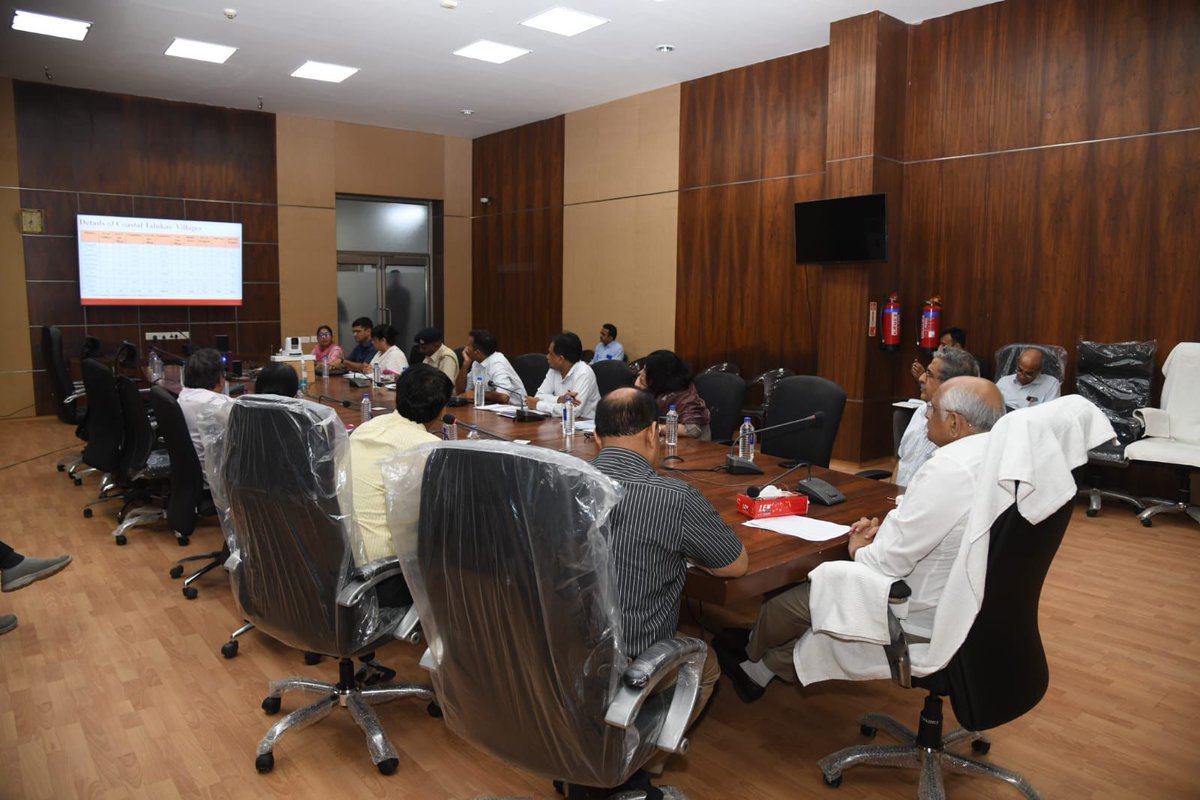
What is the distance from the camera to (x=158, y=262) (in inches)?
371

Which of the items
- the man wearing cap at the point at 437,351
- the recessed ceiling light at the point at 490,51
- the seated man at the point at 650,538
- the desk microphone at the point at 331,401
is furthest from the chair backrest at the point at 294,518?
the recessed ceiling light at the point at 490,51

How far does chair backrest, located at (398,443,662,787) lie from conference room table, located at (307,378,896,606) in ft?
1.57

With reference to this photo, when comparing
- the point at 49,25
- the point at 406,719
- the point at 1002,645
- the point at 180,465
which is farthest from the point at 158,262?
the point at 1002,645

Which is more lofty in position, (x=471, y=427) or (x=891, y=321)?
(x=891, y=321)

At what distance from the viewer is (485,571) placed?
5.53ft

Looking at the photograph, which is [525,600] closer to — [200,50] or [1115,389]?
[1115,389]

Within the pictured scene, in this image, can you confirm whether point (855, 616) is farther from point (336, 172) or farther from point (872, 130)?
point (336, 172)

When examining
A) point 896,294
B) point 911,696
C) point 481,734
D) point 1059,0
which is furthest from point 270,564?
point 1059,0

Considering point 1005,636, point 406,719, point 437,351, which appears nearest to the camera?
point 1005,636

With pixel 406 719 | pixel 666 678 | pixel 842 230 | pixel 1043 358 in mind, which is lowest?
pixel 406 719

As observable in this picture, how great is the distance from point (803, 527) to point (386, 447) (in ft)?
4.40

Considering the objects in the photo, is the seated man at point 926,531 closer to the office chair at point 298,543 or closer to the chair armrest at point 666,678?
the chair armrest at point 666,678

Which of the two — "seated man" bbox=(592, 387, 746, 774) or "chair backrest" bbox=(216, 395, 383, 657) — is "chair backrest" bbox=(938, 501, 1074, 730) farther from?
"chair backrest" bbox=(216, 395, 383, 657)

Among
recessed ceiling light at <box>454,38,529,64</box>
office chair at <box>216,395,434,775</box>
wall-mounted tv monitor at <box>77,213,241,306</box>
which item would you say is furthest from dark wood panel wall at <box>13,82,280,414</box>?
office chair at <box>216,395,434,775</box>
